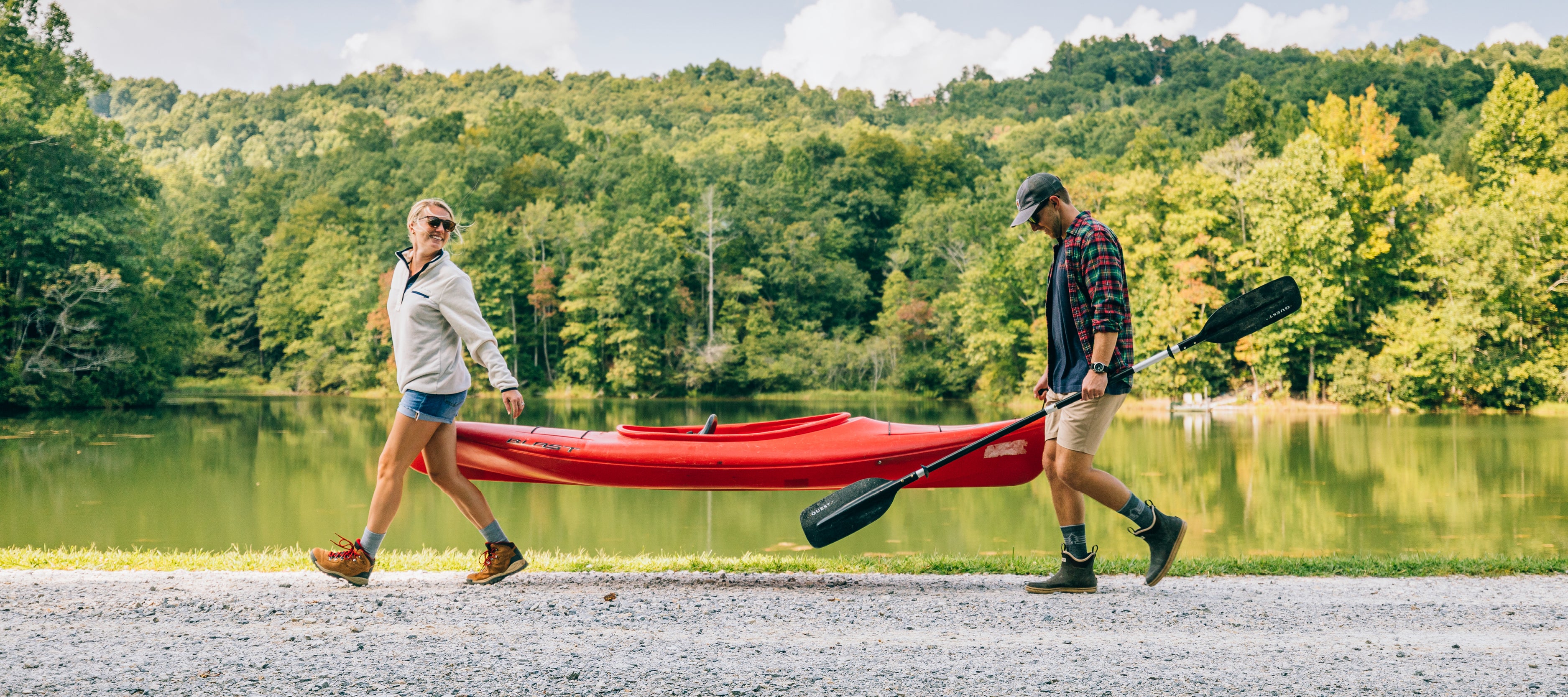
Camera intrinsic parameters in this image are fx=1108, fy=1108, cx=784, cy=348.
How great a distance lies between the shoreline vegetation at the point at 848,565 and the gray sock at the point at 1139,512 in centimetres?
62

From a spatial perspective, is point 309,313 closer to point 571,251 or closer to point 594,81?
point 571,251

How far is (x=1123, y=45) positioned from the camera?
92.5 metres

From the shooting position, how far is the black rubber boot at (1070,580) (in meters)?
4.48

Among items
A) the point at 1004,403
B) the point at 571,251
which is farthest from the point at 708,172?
the point at 1004,403

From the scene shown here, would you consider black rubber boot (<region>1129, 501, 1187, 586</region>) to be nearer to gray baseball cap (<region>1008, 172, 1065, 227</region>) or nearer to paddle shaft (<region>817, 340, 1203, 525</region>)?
paddle shaft (<region>817, 340, 1203, 525</region>)

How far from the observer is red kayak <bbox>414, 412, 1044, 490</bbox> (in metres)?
4.99

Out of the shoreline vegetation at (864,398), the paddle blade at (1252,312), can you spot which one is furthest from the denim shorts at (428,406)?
the shoreline vegetation at (864,398)

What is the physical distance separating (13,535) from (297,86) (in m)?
101

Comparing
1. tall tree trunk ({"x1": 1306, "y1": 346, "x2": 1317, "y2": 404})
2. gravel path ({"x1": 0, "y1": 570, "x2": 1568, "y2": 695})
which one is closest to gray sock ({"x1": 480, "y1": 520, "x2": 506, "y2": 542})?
gravel path ({"x1": 0, "y1": 570, "x2": 1568, "y2": 695})

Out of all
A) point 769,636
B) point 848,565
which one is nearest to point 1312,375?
point 848,565

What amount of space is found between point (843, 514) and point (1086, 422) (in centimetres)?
105

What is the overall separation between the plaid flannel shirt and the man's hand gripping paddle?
0.78 feet

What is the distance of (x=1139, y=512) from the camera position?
14.8 ft

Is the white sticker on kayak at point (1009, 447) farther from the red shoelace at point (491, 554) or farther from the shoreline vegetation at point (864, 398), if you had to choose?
the shoreline vegetation at point (864, 398)
